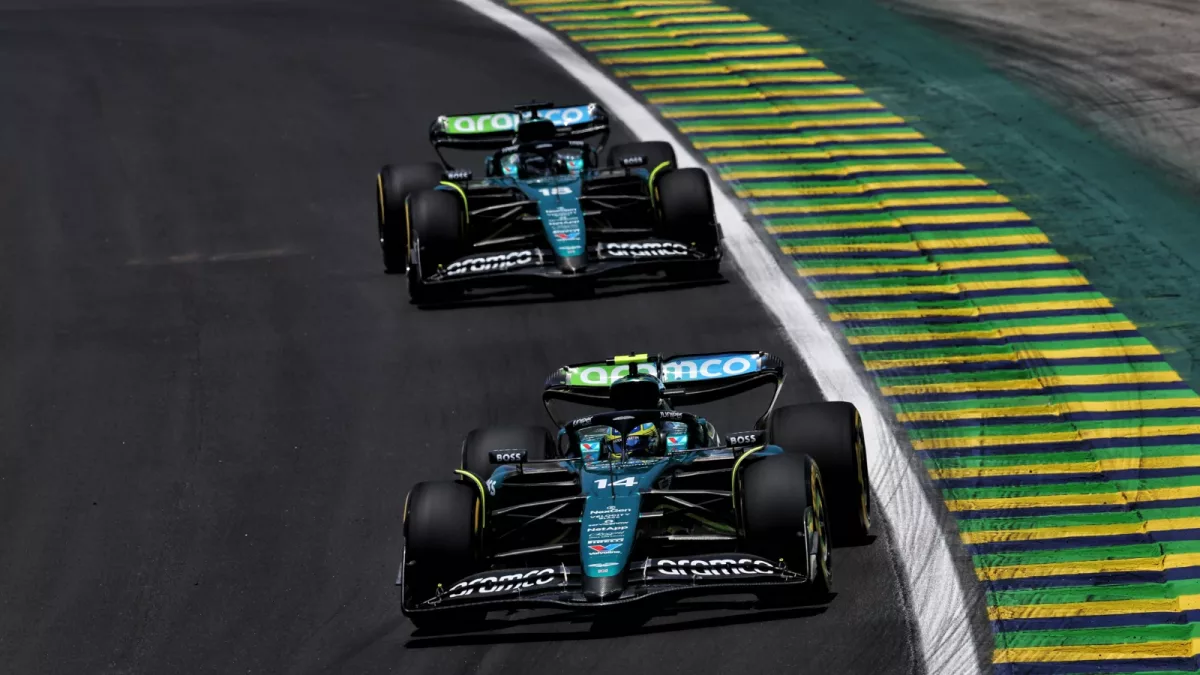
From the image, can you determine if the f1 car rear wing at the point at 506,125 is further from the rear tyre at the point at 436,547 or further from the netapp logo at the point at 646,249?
the rear tyre at the point at 436,547

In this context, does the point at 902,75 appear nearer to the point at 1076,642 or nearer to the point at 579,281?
the point at 579,281

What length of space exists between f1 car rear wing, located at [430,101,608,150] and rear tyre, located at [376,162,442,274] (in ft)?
3.18

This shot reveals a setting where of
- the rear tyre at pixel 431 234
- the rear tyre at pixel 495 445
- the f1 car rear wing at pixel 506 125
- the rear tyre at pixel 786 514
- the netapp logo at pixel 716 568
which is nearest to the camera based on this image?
the netapp logo at pixel 716 568

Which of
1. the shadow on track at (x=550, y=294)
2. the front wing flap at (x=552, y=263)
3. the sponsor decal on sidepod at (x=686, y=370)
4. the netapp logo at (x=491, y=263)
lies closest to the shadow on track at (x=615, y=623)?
the sponsor decal on sidepod at (x=686, y=370)

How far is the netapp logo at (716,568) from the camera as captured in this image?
1089cm

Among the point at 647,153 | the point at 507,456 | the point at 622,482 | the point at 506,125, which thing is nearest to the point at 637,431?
the point at 622,482

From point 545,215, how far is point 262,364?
9.33 ft

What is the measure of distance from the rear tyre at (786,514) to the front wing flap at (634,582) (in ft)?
0.50

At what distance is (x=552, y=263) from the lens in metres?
17.2

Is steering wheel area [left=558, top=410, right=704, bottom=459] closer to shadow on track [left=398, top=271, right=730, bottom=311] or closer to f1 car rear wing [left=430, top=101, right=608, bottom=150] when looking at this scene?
shadow on track [left=398, top=271, right=730, bottom=311]

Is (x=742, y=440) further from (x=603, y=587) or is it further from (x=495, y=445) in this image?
(x=603, y=587)

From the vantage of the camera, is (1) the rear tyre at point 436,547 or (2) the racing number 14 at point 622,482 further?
(2) the racing number 14 at point 622,482

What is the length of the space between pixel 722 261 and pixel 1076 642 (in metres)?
8.07

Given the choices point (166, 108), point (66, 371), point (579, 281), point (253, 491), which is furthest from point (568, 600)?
point (166, 108)
